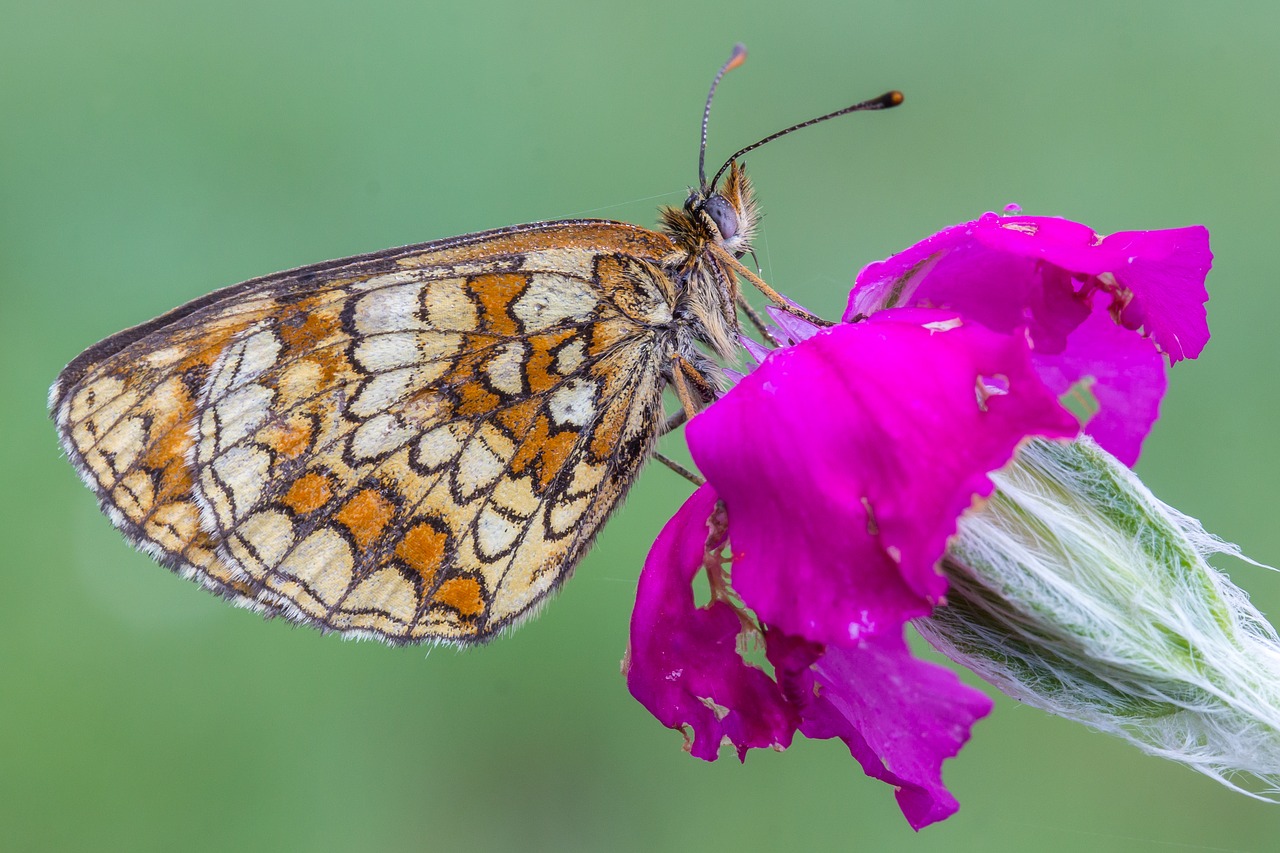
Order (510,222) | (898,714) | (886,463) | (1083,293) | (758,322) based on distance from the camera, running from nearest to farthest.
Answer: (886,463) < (898,714) < (1083,293) < (758,322) < (510,222)

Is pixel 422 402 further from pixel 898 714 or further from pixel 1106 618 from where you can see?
pixel 1106 618

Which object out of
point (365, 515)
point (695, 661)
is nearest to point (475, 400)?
point (365, 515)

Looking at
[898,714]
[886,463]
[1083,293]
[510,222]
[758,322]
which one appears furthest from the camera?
[510,222]

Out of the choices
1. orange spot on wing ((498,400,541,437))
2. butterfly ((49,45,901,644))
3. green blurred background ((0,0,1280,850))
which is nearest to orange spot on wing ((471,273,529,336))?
butterfly ((49,45,901,644))

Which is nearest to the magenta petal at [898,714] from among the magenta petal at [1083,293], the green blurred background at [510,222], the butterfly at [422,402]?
the magenta petal at [1083,293]

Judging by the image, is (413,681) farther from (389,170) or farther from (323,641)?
(389,170)

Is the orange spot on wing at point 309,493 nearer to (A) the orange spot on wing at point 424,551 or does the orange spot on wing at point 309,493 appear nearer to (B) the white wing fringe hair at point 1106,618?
(A) the orange spot on wing at point 424,551
